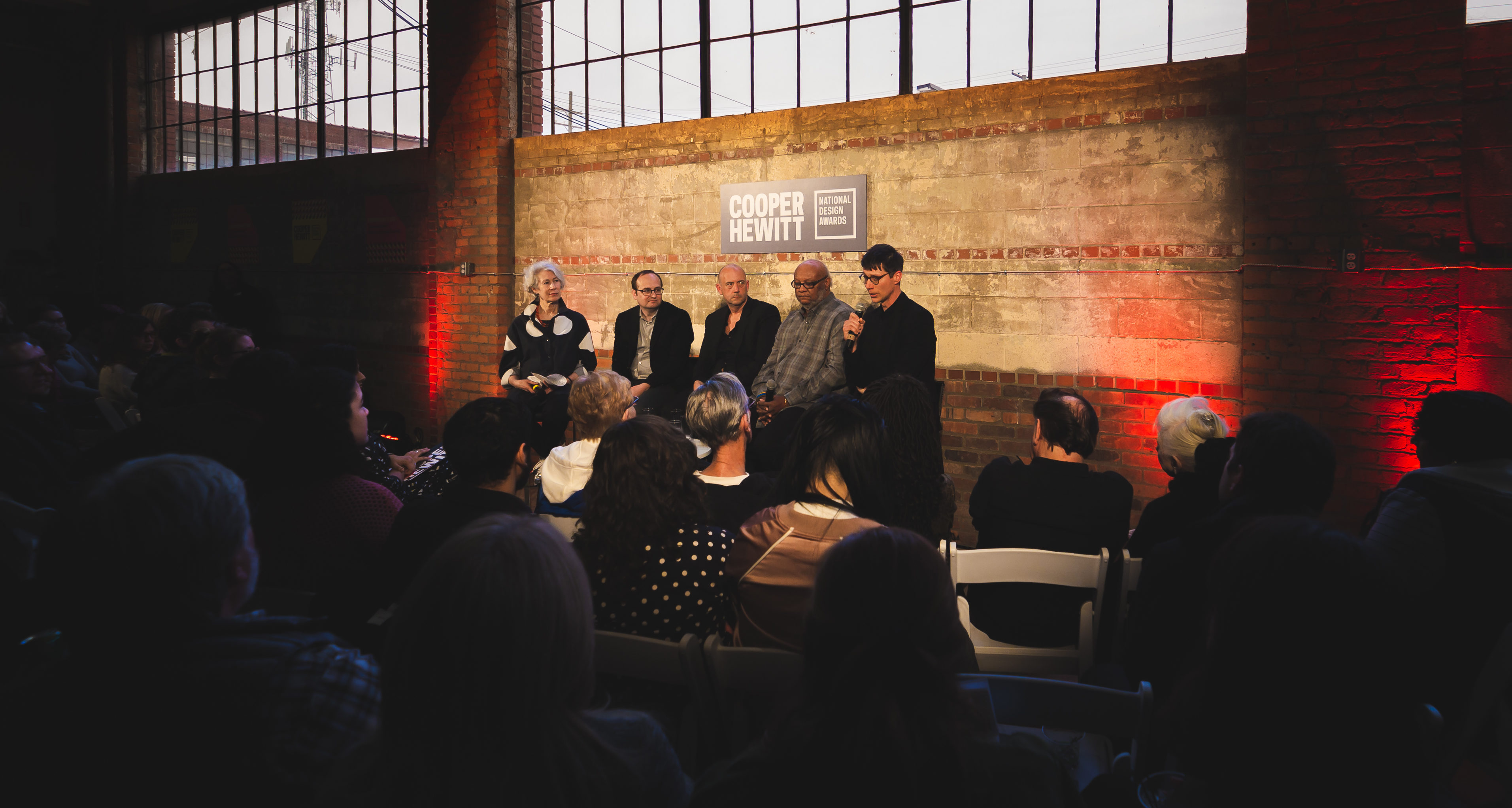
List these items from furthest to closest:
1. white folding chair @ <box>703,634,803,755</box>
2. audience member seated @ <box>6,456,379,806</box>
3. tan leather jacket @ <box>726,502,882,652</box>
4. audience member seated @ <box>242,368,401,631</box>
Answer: audience member seated @ <box>242,368,401,631</box> < tan leather jacket @ <box>726,502,882,652</box> < white folding chair @ <box>703,634,803,755</box> < audience member seated @ <box>6,456,379,806</box>

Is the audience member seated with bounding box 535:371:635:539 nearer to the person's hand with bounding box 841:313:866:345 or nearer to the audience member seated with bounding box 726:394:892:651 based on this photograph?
the audience member seated with bounding box 726:394:892:651

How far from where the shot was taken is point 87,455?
10.9 ft

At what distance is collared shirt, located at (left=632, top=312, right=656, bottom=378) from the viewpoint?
21.0ft

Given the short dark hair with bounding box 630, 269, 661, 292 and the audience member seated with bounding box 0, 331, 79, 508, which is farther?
the short dark hair with bounding box 630, 269, 661, 292

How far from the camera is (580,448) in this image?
3.35 m

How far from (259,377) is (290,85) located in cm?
749

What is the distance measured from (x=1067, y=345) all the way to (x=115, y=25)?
11333mm

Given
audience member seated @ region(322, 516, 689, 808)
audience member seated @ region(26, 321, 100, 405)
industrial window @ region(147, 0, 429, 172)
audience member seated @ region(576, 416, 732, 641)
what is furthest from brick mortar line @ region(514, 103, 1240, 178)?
audience member seated @ region(322, 516, 689, 808)

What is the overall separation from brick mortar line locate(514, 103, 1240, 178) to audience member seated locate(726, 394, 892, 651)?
3453 millimetres

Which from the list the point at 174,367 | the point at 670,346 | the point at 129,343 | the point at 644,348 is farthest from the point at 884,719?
the point at 129,343

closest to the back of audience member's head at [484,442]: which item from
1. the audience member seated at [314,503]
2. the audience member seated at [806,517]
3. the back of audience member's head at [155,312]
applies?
the audience member seated at [314,503]

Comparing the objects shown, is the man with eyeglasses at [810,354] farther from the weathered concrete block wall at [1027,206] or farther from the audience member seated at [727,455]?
the audience member seated at [727,455]

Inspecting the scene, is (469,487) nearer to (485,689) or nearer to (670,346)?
(485,689)

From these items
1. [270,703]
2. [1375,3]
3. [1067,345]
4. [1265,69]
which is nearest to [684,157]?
[1067,345]
